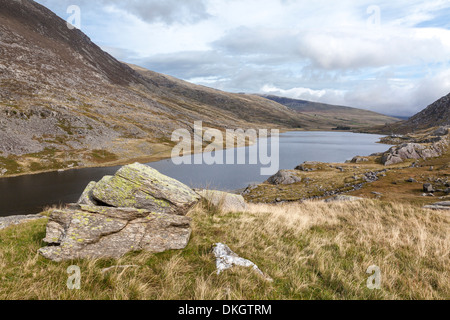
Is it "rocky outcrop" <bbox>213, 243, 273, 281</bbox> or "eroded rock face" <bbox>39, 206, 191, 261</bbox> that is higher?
"eroded rock face" <bbox>39, 206, 191, 261</bbox>

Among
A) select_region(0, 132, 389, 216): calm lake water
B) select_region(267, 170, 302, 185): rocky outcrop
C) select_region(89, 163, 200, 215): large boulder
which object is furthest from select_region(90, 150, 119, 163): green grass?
select_region(89, 163, 200, 215): large boulder

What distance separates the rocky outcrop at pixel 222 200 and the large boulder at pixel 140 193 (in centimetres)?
394

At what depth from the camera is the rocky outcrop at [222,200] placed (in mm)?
15466

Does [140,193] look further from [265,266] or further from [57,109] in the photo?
[57,109]

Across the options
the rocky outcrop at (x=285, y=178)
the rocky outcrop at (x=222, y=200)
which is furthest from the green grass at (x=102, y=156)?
the rocky outcrop at (x=222, y=200)

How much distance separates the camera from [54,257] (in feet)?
25.2

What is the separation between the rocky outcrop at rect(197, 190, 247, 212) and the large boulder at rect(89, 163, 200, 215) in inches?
155

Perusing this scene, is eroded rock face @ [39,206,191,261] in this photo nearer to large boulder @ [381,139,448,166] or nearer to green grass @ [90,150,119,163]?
green grass @ [90,150,119,163]

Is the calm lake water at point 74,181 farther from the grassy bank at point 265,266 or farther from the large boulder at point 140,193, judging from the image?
the grassy bank at point 265,266

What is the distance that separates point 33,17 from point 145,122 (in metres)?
157

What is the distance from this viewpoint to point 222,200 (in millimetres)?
15461

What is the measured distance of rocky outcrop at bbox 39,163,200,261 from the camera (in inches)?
315
